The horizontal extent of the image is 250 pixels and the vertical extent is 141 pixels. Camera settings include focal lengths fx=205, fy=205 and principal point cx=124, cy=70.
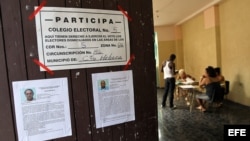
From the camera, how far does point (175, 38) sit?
29.1ft

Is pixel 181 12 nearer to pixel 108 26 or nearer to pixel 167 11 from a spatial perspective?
pixel 167 11

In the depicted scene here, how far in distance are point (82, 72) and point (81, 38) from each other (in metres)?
0.16

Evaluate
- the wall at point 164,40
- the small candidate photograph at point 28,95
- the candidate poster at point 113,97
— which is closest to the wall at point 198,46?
the wall at point 164,40

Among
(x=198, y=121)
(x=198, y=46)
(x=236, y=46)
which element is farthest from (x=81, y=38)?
(x=198, y=46)

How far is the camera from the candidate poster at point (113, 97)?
1031 mm

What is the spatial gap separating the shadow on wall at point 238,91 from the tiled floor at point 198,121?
163 millimetres

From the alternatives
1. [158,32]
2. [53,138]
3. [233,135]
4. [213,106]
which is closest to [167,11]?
[158,32]

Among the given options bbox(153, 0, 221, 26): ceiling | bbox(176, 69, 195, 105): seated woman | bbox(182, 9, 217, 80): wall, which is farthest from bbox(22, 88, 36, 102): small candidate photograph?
bbox(182, 9, 217, 80): wall

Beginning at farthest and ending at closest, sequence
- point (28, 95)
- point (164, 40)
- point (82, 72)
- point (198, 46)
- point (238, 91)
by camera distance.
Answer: point (164, 40)
point (198, 46)
point (238, 91)
point (82, 72)
point (28, 95)

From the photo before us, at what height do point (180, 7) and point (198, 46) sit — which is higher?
point (180, 7)

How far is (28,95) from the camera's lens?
34.5 inches

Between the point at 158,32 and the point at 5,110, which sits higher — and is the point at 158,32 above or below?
above

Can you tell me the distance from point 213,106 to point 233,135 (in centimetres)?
282

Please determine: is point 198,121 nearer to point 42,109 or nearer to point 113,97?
point 113,97
